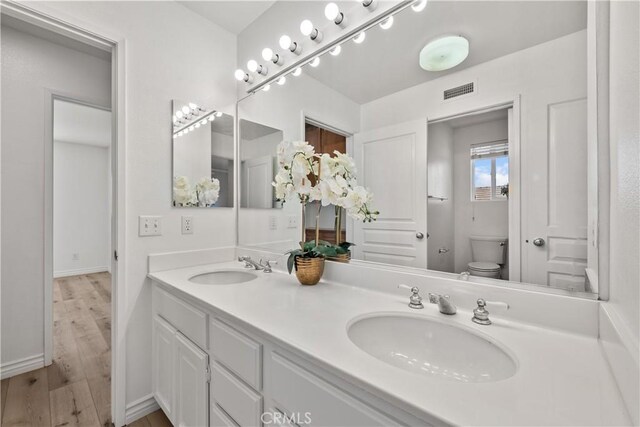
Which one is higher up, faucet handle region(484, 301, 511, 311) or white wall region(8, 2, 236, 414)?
white wall region(8, 2, 236, 414)

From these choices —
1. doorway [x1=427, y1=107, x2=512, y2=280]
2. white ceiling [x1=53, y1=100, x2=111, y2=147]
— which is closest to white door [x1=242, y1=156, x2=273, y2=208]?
doorway [x1=427, y1=107, x2=512, y2=280]

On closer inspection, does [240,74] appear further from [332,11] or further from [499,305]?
[499,305]

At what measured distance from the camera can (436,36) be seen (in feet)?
3.62

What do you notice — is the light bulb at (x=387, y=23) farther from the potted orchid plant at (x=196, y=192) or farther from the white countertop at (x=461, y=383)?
the potted orchid plant at (x=196, y=192)

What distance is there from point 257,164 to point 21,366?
2.21 m

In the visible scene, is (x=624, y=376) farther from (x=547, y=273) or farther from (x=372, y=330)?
(x=372, y=330)

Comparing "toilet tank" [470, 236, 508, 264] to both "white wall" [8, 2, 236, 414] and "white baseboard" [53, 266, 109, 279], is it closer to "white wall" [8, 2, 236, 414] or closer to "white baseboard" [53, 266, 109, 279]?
"white wall" [8, 2, 236, 414]

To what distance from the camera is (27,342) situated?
6.67ft

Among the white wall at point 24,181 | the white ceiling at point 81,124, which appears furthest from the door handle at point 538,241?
the white ceiling at point 81,124

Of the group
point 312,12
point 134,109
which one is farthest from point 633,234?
point 134,109

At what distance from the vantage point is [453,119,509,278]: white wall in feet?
3.08

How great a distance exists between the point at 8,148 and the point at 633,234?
10.4 ft

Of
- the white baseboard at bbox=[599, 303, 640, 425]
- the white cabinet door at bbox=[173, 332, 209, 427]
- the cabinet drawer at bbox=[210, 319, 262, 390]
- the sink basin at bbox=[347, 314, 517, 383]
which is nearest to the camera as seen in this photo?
the white baseboard at bbox=[599, 303, 640, 425]

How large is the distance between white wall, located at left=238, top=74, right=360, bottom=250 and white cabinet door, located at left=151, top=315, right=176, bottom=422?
70 centimetres
